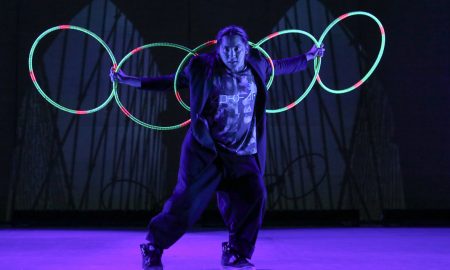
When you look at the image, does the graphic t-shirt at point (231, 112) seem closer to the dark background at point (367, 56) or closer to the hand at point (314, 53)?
the hand at point (314, 53)

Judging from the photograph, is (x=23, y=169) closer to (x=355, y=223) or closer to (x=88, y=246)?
(x=88, y=246)

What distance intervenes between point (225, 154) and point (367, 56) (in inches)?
121

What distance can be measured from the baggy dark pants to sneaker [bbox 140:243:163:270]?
33 mm

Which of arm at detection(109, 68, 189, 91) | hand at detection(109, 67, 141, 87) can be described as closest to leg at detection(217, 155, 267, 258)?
arm at detection(109, 68, 189, 91)

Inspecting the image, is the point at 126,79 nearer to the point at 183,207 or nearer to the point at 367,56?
the point at 183,207

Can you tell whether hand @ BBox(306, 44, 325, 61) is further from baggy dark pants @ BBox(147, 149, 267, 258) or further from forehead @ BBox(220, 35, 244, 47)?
baggy dark pants @ BBox(147, 149, 267, 258)

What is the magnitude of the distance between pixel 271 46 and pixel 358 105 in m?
1.08

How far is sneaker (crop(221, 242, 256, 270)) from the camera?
2598mm

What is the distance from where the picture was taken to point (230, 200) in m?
2.71

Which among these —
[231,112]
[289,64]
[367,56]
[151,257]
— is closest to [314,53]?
[289,64]

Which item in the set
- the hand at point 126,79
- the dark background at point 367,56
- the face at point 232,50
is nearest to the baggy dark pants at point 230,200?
the face at point 232,50

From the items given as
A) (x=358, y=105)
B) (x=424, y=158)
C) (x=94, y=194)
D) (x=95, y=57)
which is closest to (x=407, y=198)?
(x=424, y=158)

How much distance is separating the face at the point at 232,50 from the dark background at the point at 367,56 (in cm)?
244

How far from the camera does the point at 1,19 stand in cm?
505
